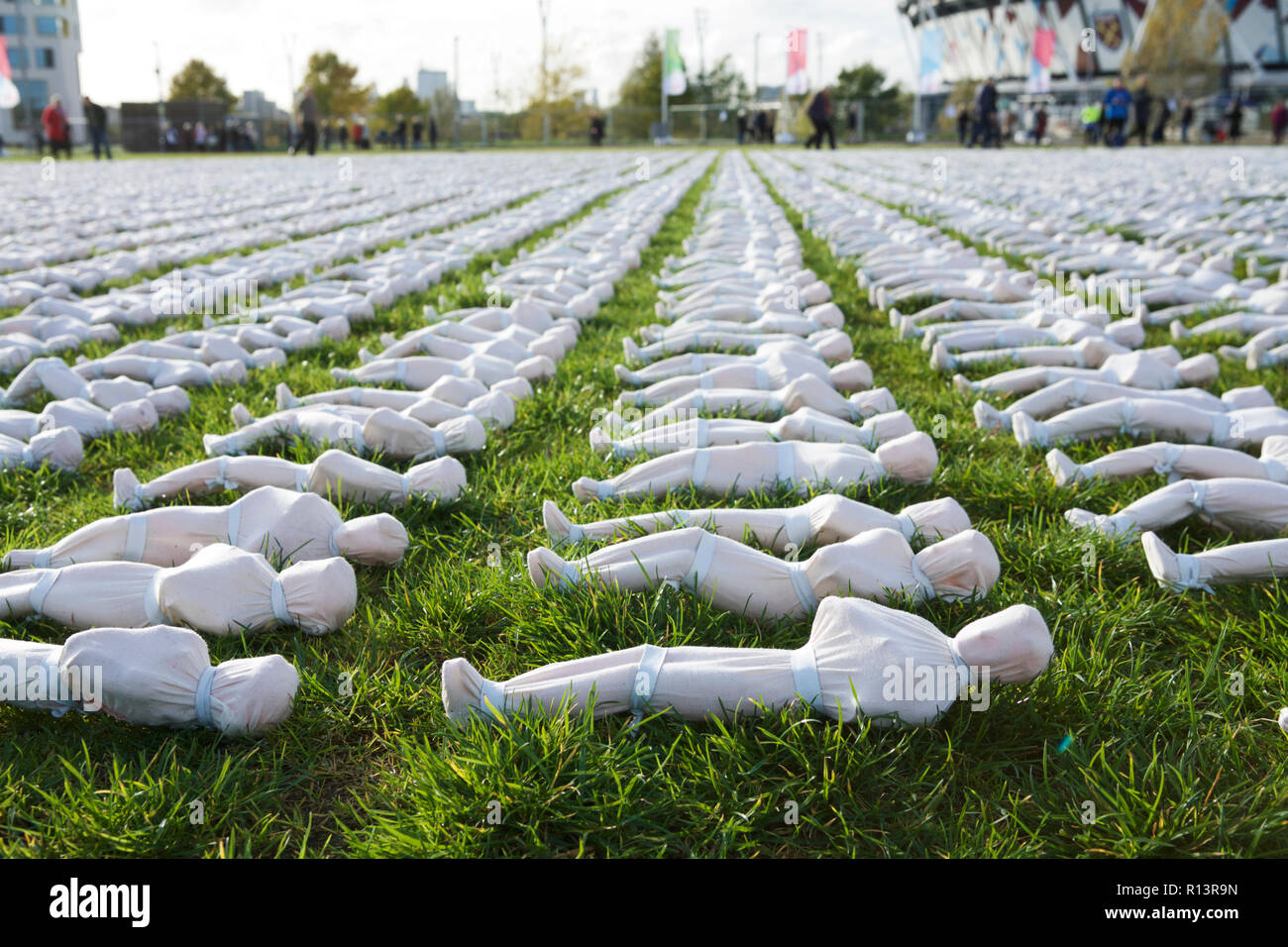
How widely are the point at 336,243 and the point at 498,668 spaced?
7463mm

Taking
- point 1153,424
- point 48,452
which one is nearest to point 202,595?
point 48,452

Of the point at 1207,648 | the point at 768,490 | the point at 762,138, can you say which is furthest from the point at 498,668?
the point at 762,138

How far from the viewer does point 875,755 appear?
5.97ft

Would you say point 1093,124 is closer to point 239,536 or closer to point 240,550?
point 239,536

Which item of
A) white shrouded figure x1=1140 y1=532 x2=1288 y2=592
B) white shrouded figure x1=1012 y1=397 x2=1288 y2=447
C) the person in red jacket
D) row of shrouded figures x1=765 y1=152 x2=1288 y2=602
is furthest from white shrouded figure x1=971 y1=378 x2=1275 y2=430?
the person in red jacket

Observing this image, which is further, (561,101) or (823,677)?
(561,101)

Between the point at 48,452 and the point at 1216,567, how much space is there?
3725mm

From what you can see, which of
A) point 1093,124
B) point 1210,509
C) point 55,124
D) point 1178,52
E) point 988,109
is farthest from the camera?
point 1178,52

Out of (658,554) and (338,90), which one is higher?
(338,90)

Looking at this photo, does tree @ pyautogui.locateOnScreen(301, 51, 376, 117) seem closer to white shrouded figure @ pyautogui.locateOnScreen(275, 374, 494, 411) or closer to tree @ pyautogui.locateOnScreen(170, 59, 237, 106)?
tree @ pyautogui.locateOnScreen(170, 59, 237, 106)

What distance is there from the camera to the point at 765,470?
119 inches

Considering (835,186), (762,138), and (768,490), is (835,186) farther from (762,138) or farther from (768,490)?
(762,138)

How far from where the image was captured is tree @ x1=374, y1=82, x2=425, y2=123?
72750 mm

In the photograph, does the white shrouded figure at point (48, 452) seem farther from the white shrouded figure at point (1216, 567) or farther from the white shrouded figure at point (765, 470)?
the white shrouded figure at point (1216, 567)
